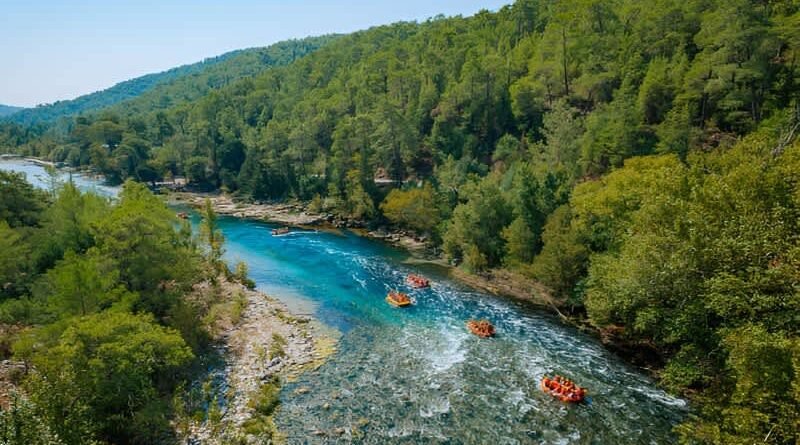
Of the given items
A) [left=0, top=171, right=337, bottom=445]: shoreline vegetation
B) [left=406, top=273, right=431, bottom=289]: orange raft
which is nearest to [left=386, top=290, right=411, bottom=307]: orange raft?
[left=406, top=273, right=431, bottom=289]: orange raft

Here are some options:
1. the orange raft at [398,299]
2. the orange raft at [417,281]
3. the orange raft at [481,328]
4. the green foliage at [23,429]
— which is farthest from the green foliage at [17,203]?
the orange raft at [481,328]

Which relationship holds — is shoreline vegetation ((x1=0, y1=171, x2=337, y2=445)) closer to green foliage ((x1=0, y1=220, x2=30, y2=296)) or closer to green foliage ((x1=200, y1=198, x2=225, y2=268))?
green foliage ((x1=0, y1=220, x2=30, y2=296))

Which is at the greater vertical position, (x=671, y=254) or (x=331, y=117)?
(x=331, y=117)

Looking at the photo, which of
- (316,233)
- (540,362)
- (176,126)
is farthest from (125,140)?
(540,362)

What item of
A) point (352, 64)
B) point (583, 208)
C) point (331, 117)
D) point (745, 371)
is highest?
point (352, 64)

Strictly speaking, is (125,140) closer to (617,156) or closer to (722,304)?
(617,156)

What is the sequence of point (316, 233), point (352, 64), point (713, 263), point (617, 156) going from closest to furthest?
point (713, 263) → point (617, 156) → point (316, 233) → point (352, 64)
